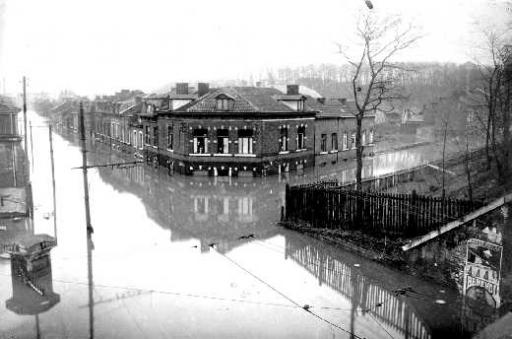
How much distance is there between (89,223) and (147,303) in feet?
26.1

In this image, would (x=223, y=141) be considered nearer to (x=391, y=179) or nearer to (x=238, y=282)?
(x=391, y=179)

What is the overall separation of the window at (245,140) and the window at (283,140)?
2.76 m

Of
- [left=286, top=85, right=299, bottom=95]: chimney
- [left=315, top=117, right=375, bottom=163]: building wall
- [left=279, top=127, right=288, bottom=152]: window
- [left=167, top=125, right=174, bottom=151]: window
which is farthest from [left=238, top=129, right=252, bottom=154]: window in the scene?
[left=315, top=117, right=375, bottom=163]: building wall

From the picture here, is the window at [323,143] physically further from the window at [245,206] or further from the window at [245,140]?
the window at [245,206]

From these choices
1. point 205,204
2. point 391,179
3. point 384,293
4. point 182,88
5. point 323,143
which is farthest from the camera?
point 323,143

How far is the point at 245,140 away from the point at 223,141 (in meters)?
1.57

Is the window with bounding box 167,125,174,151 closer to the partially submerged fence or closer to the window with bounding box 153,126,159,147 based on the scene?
the window with bounding box 153,126,159,147

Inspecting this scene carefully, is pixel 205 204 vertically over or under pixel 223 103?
under

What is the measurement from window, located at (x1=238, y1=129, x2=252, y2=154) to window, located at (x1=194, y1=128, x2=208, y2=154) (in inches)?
95.8

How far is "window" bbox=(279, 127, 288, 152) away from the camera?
3360 cm

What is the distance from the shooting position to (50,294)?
11.0m

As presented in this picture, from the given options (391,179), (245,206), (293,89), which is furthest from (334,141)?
(245,206)

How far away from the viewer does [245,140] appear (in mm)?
31953

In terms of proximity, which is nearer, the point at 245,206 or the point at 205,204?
the point at 245,206
